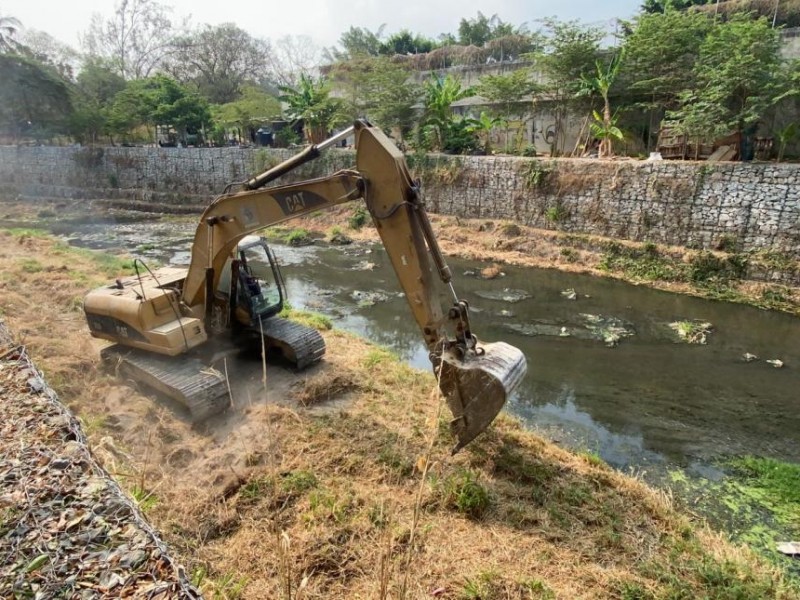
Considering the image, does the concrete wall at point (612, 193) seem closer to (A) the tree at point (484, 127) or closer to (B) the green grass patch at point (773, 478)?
(A) the tree at point (484, 127)

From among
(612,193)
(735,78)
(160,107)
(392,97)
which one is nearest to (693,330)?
(612,193)

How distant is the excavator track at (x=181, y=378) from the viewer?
20.6ft

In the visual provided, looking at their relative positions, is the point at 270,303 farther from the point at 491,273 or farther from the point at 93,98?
the point at 93,98

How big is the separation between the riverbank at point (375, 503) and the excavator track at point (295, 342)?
294mm

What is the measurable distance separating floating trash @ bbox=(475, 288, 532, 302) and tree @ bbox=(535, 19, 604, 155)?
980 centimetres

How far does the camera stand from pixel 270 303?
7.48 m

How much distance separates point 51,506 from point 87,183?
1428 inches

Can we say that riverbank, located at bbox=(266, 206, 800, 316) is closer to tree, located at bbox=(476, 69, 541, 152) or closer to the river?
the river

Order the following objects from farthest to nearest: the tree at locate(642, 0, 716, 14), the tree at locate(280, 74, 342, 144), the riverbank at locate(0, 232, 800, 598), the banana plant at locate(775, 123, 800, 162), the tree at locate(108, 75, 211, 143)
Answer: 1. the tree at locate(108, 75, 211, 143)
2. the tree at locate(280, 74, 342, 144)
3. the tree at locate(642, 0, 716, 14)
4. the banana plant at locate(775, 123, 800, 162)
5. the riverbank at locate(0, 232, 800, 598)

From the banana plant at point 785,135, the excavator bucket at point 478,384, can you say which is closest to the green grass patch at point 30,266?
the excavator bucket at point 478,384

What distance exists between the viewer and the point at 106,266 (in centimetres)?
1404

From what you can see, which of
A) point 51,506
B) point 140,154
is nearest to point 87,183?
point 140,154

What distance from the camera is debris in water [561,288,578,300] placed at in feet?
43.9

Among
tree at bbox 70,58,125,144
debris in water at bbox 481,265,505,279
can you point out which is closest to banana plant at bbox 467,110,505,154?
debris in water at bbox 481,265,505,279
